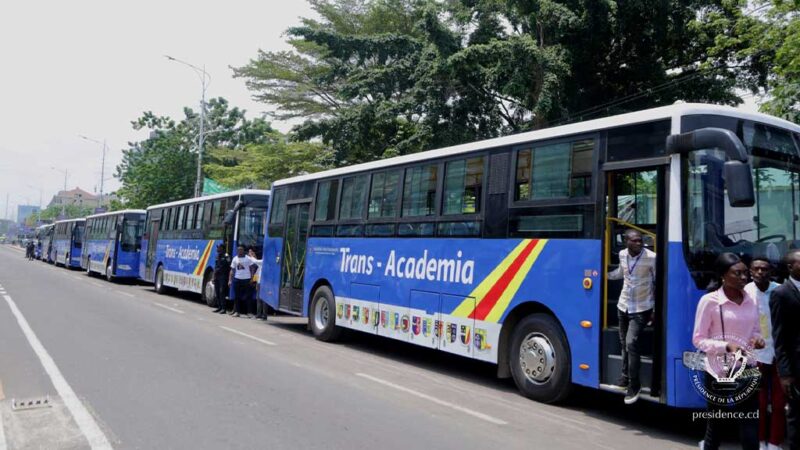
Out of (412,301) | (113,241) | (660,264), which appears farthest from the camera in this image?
(113,241)

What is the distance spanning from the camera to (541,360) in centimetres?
723

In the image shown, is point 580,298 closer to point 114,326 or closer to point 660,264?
point 660,264

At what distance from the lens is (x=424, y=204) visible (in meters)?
9.34

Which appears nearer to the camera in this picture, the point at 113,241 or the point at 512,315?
the point at 512,315

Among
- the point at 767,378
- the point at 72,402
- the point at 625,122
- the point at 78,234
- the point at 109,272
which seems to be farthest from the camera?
the point at 78,234

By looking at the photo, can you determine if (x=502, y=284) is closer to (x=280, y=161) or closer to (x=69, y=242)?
(x=280, y=161)

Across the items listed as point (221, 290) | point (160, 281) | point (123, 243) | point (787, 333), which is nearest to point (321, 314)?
point (221, 290)

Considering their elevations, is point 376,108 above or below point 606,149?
above

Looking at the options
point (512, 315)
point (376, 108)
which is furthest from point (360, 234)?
point (376, 108)

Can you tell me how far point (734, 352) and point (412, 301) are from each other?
534 cm

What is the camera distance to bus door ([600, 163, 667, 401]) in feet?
19.6

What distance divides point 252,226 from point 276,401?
1056cm

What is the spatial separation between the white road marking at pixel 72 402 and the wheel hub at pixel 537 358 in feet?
15.1

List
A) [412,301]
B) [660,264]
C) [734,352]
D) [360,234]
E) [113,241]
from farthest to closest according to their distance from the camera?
[113,241]
[360,234]
[412,301]
[660,264]
[734,352]
